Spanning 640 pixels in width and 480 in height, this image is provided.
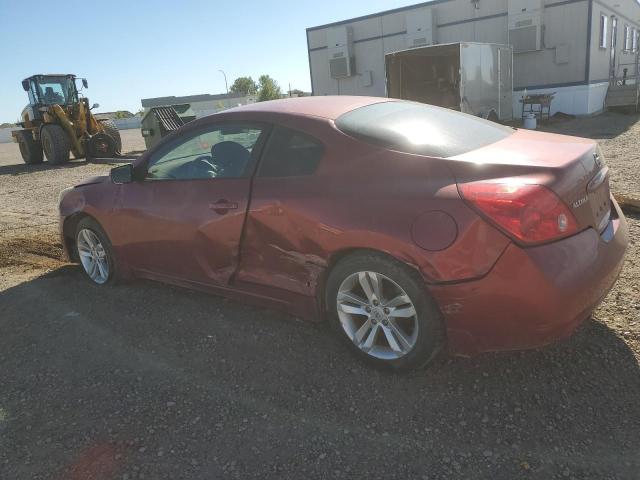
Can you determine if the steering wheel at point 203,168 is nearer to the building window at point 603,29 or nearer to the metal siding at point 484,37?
the metal siding at point 484,37

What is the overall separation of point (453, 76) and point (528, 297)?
48.2 feet

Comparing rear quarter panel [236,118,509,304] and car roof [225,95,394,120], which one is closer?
rear quarter panel [236,118,509,304]

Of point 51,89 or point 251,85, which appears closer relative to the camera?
point 51,89

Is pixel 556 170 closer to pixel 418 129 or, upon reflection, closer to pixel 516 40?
pixel 418 129

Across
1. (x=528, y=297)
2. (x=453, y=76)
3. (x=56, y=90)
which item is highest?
(x=56, y=90)

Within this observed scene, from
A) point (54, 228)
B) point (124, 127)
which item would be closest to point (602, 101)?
point (54, 228)

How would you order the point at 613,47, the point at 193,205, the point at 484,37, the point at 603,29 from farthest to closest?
1. the point at 613,47
2. the point at 484,37
3. the point at 603,29
4. the point at 193,205

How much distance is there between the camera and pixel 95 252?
450 cm

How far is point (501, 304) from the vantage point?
236cm

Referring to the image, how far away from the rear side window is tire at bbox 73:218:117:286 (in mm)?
1916

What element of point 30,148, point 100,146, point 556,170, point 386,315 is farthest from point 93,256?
point 30,148

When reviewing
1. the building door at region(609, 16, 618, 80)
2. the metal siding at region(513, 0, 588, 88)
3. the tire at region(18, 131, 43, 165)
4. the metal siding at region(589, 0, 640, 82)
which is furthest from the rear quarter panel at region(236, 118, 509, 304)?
the building door at region(609, 16, 618, 80)

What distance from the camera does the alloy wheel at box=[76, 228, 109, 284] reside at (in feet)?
14.7

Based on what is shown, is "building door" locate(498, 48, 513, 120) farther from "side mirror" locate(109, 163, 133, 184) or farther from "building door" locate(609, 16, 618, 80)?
"side mirror" locate(109, 163, 133, 184)
